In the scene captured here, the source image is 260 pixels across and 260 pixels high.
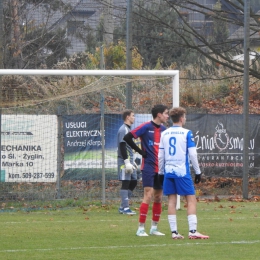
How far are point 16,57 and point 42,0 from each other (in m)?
1.97

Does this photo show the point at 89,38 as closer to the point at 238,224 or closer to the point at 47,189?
the point at 47,189

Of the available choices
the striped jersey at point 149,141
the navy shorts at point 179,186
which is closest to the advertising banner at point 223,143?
the striped jersey at point 149,141

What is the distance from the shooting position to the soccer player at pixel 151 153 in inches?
435

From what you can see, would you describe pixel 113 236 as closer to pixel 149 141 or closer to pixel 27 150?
pixel 149 141

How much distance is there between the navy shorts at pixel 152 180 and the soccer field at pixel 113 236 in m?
0.77

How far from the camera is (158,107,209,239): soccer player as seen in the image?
404 inches

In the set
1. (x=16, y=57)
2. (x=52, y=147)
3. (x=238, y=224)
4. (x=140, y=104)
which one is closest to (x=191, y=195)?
(x=238, y=224)

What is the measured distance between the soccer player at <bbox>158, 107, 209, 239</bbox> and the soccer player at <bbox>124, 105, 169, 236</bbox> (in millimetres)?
648

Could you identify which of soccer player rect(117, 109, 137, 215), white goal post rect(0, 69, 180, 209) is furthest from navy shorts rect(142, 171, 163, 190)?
white goal post rect(0, 69, 180, 209)

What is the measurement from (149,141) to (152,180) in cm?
60

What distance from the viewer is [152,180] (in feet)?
36.7

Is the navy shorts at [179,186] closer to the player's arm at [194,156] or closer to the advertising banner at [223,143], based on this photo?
the player's arm at [194,156]

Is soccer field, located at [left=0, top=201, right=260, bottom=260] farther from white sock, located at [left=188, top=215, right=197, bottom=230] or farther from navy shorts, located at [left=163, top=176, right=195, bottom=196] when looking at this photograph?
navy shorts, located at [left=163, top=176, right=195, bottom=196]

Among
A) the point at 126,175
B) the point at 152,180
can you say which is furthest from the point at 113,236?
the point at 126,175
